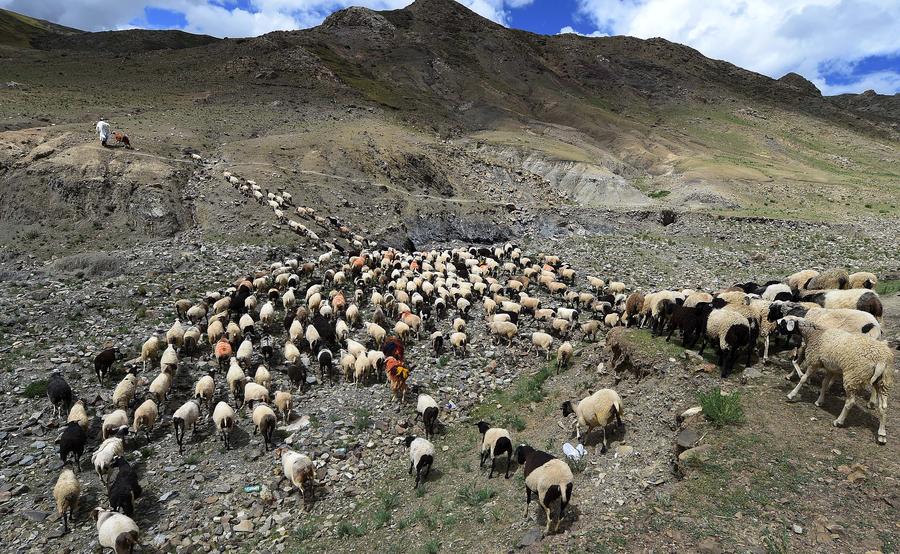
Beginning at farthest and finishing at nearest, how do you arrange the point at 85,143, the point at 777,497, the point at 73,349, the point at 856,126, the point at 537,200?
the point at 856,126
the point at 537,200
the point at 85,143
the point at 73,349
the point at 777,497

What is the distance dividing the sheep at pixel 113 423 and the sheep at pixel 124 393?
0.75 metres

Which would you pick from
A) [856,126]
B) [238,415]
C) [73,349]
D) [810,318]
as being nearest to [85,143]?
[73,349]

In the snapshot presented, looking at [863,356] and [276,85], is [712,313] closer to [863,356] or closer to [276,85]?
[863,356]

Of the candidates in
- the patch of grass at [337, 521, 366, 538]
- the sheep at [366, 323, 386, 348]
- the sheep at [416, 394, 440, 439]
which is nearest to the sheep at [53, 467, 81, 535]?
the patch of grass at [337, 521, 366, 538]

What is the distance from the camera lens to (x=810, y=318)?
37.3 feet

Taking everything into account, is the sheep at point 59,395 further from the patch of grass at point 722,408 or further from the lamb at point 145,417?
the patch of grass at point 722,408

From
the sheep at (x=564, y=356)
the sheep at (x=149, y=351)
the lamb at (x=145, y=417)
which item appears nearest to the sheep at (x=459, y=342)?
the sheep at (x=564, y=356)

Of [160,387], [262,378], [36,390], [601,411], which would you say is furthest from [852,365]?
[36,390]

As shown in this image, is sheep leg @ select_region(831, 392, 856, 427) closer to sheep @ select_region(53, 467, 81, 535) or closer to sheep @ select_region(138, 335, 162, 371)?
sheep @ select_region(53, 467, 81, 535)

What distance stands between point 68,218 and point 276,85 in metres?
39.4

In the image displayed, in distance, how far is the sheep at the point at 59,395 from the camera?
12.8 meters

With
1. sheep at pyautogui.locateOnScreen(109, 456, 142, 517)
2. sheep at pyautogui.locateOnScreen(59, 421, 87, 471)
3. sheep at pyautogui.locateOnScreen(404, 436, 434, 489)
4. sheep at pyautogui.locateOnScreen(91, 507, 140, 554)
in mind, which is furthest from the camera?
sheep at pyautogui.locateOnScreen(59, 421, 87, 471)

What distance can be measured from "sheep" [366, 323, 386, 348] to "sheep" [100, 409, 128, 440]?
7.94 meters

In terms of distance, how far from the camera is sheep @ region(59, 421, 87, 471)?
36.3 ft
